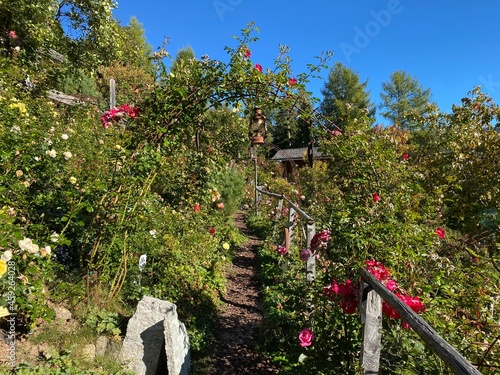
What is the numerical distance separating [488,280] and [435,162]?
391 centimetres

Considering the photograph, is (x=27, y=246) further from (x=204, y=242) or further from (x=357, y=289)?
(x=204, y=242)

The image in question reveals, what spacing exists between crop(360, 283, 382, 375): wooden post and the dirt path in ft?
5.38

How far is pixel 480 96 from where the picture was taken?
555 centimetres

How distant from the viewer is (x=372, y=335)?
64.0 inches

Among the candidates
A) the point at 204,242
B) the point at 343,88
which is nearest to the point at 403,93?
the point at 343,88

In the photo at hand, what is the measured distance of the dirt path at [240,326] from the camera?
10.3ft

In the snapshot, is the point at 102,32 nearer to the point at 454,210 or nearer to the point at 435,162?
the point at 435,162

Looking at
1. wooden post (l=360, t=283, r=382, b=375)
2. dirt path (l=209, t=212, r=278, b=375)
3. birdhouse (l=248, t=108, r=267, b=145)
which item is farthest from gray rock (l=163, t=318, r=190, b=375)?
birdhouse (l=248, t=108, r=267, b=145)

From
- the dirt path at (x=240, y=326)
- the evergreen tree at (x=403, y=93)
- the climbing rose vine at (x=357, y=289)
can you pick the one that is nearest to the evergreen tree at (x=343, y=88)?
the evergreen tree at (x=403, y=93)

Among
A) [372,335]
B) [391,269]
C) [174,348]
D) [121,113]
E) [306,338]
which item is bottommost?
[174,348]

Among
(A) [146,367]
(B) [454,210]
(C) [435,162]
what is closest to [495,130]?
(C) [435,162]

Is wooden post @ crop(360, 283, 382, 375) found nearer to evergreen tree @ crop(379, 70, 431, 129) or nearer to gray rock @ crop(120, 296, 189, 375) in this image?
gray rock @ crop(120, 296, 189, 375)

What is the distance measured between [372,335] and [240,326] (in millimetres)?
2572

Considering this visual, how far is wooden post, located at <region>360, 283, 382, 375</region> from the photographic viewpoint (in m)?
1.62
